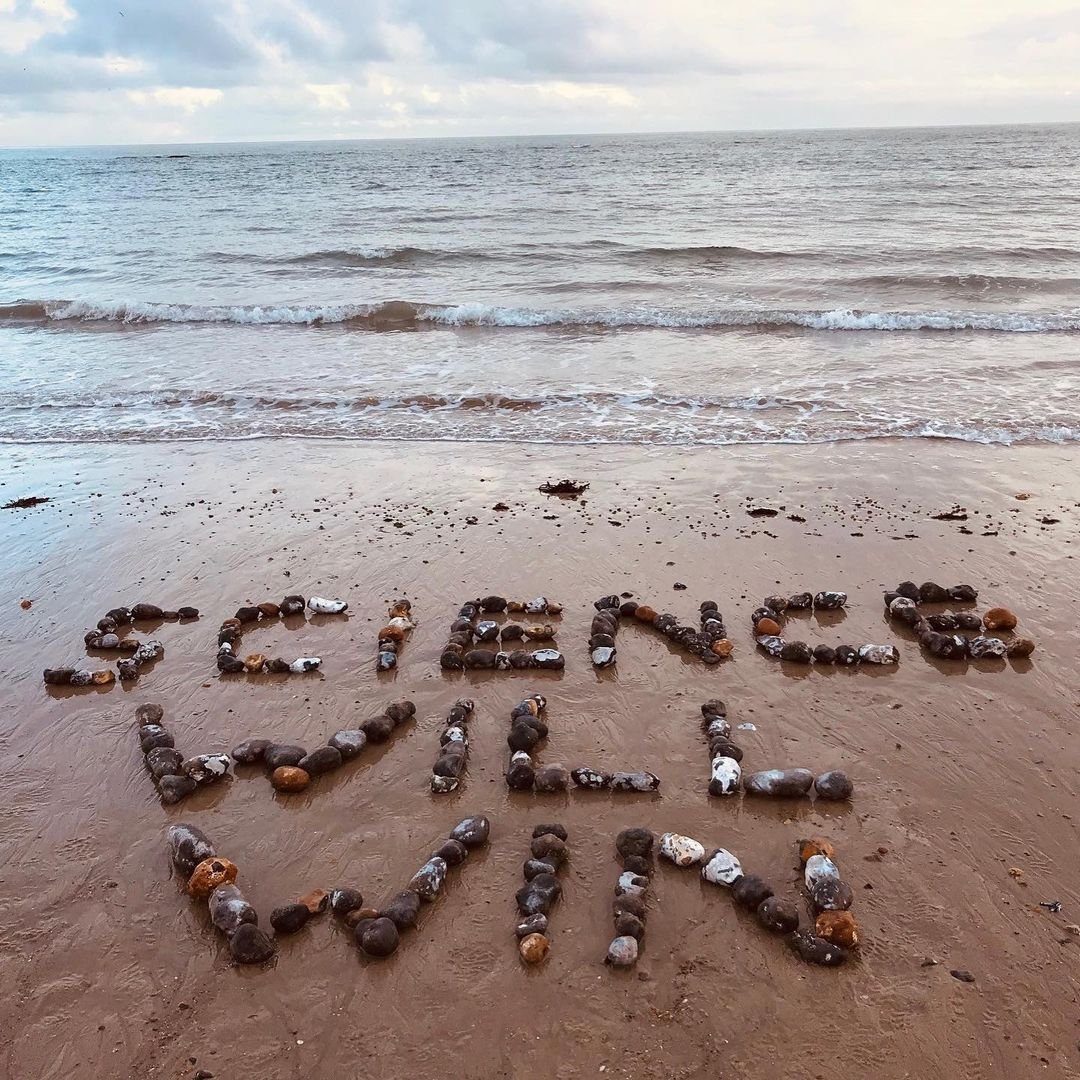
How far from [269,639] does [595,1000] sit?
14.2 ft

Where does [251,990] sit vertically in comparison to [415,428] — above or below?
above

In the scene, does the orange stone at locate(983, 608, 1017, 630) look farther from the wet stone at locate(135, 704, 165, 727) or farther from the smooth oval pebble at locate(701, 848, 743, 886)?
the wet stone at locate(135, 704, 165, 727)

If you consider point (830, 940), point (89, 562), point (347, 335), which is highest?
point (830, 940)

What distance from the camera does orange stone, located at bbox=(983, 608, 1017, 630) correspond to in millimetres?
6676

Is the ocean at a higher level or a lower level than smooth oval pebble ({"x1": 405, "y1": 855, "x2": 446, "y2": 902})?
lower

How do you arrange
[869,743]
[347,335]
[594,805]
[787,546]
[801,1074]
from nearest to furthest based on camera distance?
[801,1074] < [594,805] < [869,743] < [787,546] < [347,335]

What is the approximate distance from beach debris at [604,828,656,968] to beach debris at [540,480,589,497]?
215 inches

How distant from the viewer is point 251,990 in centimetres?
390

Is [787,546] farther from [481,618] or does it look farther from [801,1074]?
[801,1074]

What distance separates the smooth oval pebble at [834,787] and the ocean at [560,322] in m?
6.87

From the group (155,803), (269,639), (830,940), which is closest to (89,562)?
(269,639)

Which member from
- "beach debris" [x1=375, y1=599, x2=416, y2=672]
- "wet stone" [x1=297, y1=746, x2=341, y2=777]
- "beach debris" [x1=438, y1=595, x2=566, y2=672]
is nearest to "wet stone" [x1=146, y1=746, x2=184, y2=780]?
"wet stone" [x1=297, y1=746, x2=341, y2=777]

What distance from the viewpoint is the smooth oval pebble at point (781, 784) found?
504 cm

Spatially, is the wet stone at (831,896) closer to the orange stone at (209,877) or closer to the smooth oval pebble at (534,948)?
the smooth oval pebble at (534,948)
